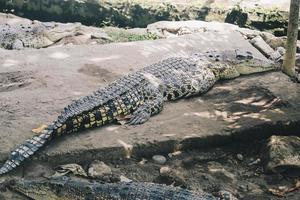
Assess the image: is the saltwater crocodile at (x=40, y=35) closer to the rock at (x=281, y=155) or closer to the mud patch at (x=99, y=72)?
the mud patch at (x=99, y=72)

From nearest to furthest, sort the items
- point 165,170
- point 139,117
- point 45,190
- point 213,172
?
point 45,190 < point 165,170 < point 213,172 < point 139,117

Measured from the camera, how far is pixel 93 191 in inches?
168

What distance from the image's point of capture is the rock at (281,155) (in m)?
5.06

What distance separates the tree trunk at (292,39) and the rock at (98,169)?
11.3 ft

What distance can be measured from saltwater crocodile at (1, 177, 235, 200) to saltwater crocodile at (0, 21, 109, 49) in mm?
6052

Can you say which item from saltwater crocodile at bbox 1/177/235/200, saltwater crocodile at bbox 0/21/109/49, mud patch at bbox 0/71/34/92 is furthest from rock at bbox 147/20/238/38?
saltwater crocodile at bbox 1/177/235/200

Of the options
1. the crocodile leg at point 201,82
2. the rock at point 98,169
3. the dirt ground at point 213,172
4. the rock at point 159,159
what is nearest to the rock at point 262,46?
the crocodile leg at point 201,82

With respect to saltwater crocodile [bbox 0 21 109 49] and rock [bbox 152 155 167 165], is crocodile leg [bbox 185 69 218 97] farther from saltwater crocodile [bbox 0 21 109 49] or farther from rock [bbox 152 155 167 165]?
saltwater crocodile [bbox 0 21 109 49]

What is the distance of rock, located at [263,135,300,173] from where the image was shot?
16.6ft

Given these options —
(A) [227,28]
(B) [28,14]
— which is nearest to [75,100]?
(A) [227,28]

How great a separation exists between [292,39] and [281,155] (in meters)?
2.41

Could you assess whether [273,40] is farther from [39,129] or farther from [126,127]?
[39,129]

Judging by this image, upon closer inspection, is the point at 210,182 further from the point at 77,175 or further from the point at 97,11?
the point at 97,11

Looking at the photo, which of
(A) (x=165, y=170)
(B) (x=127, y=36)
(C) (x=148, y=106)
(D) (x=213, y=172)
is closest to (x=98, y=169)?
(A) (x=165, y=170)
